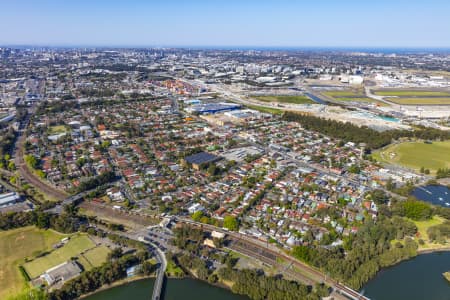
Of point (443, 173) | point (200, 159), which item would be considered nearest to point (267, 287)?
point (200, 159)

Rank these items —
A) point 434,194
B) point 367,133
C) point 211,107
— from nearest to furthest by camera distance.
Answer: point 434,194, point 367,133, point 211,107

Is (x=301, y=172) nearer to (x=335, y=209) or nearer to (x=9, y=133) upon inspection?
(x=335, y=209)

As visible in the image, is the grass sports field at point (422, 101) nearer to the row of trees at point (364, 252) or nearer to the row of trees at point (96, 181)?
the row of trees at point (364, 252)

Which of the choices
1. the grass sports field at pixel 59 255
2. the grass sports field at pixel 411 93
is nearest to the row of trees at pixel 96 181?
the grass sports field at pixel 59 255

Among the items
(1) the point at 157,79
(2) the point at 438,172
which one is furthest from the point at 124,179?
(1) the point at 157,79

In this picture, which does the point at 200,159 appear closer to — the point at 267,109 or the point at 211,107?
the point at 211,107

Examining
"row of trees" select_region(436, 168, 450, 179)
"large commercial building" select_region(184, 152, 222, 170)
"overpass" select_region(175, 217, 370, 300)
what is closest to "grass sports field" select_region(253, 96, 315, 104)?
"large commercial building" select_region(184, 152, 222, 170)
